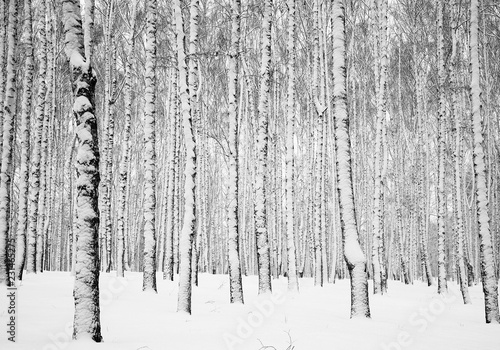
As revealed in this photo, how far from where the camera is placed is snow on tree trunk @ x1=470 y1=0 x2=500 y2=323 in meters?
6.37

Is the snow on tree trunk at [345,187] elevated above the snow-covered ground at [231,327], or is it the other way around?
the snow on tree trunk at [345,187]

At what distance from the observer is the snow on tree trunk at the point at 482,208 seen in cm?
637

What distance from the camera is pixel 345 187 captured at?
592 cm

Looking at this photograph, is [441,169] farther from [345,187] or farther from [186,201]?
[186,201]

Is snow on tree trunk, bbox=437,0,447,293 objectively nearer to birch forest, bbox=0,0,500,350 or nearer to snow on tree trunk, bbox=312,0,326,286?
birch forest, bbox=0,0,500,350

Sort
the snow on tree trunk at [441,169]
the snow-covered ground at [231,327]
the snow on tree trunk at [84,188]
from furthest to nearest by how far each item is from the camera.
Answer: the snow on tree trunk at [441,169], the snow-covered ground at [231,327], the snow on tree trunk at [84,188]

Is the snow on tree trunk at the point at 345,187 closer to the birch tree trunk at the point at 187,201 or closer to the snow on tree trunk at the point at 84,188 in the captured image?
the birch tree trunk at the point at 187,201

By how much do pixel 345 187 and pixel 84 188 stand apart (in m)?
3.96

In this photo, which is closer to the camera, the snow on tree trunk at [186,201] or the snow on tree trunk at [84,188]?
the snow on tree trunk at [84,188]

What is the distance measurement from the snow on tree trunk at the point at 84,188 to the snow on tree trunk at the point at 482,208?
6.35 metres

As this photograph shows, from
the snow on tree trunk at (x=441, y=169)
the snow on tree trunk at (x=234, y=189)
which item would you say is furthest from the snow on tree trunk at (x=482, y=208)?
the snow on tree trunk at (x=234, y=189)

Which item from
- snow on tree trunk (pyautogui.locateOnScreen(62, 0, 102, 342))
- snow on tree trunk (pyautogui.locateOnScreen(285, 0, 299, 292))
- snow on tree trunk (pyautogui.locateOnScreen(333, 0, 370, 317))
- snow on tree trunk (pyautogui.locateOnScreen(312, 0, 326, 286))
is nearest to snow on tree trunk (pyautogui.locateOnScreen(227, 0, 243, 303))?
snow on tree trunk (pyautogui.locateOnScreen(285, 0, 299, 292))

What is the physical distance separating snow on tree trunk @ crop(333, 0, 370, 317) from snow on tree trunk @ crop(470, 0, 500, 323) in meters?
2.44

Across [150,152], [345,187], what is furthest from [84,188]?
[150,152]
